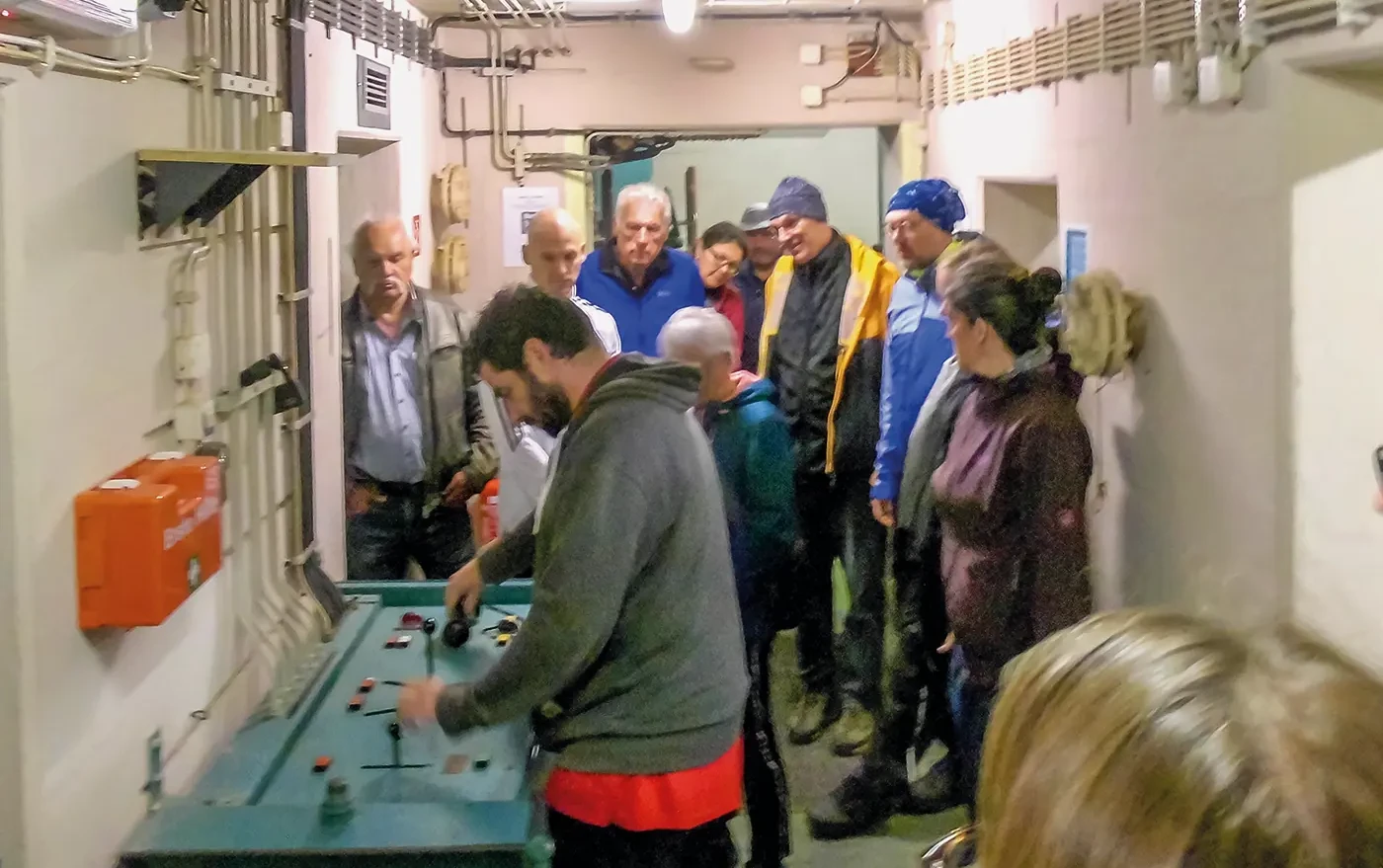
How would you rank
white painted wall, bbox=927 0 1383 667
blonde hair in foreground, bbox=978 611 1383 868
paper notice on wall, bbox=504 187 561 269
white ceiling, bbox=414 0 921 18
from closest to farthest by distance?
blonde hair in foreground, bbox=978 611 1383 868 → white painted wall, bbox=927 0 1383 667 → white ceiling, bbox=414 0 921 18 → paper notice on wall, bbox=504 187 561 269

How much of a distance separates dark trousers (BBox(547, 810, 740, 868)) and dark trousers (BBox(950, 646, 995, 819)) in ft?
2.83

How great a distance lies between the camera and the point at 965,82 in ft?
14.8

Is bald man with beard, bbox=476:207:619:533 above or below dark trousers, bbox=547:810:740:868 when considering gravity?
above

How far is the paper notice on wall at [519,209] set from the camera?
5320mm

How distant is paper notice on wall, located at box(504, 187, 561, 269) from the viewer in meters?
5.32

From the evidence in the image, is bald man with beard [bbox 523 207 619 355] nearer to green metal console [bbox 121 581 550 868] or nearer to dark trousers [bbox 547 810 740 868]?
green metal console [bbox 121 581 550 868]

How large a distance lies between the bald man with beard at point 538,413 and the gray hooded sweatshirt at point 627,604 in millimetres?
134

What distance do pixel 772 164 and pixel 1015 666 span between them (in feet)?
24.6

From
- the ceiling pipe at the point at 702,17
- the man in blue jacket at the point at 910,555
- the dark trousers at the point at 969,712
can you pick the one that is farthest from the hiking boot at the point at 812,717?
the ceiling pipe at the point at 702,17

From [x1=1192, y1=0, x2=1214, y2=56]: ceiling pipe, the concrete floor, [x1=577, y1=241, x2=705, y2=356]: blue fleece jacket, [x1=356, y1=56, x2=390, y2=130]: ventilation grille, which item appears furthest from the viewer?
[x1=577, y1=241, x2=705, y2=356]: blue fleece jacket

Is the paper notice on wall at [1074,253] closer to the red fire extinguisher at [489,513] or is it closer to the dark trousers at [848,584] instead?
the dark trousers at [848,584]

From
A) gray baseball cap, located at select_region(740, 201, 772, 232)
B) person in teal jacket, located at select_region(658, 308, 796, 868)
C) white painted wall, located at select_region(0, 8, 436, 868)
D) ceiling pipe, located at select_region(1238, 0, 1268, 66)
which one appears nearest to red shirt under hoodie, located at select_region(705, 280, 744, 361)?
gray baseball cap, located at select_region(740, 201, 772, 232)

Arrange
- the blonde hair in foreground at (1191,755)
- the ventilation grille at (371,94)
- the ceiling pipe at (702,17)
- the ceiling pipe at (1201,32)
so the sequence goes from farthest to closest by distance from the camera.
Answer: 1. the ceiling pipe at (702,17)
2. the ventilation grille at (371,94)
3. the ceiling pipe at (1201,32)
4. the blonde hair in foreground at (1191,755)

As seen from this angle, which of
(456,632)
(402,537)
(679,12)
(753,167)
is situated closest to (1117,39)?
(679,12)
